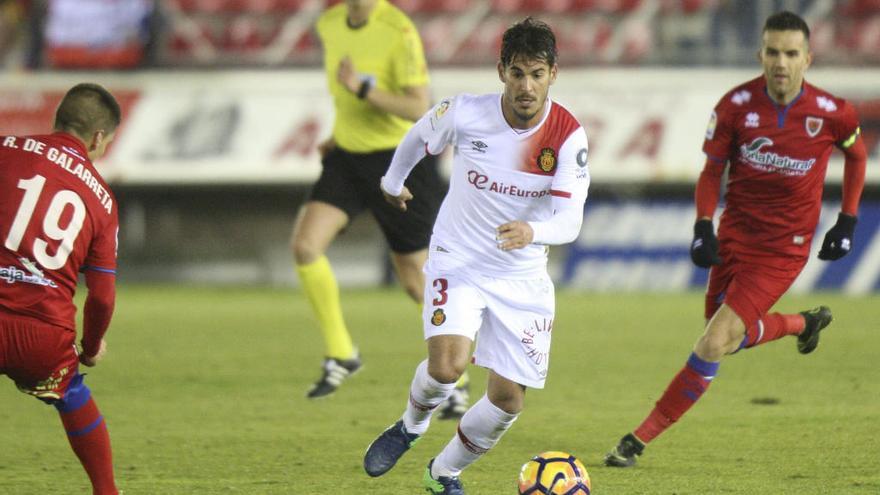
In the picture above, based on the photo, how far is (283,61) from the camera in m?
17.2

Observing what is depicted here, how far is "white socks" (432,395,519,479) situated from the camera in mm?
5363

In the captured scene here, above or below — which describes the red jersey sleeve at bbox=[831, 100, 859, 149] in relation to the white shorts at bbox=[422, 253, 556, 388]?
above

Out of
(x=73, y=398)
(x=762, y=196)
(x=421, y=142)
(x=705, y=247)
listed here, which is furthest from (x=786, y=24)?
(x=73, y=398)

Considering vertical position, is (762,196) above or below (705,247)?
above

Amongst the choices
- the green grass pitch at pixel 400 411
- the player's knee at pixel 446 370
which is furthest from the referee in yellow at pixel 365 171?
the player's knee at pixel 446 370

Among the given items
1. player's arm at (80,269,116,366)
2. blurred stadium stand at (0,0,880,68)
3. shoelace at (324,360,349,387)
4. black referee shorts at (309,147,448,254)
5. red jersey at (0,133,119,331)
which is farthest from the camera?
blurred stadium stand at (0,0,880,68)

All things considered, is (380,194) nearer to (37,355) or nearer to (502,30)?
(37,355)

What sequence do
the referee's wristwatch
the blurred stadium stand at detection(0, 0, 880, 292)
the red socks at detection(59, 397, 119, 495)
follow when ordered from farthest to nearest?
1. the blurred stadium stand at detection(0, 0, 880, 292)
2. the referee's wristwatch
3. the red socks at detection(59, 397, 119, 495)

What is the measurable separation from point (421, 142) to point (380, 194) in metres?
2.57

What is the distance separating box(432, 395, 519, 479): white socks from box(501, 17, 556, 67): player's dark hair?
4.35 ft

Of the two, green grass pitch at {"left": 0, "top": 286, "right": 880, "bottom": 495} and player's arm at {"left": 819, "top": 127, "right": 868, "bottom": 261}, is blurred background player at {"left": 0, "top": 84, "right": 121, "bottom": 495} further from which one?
player's arm at {"left": 819, "top": 127, "right": 868, "bottom": 261}

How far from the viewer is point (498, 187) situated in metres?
5.45

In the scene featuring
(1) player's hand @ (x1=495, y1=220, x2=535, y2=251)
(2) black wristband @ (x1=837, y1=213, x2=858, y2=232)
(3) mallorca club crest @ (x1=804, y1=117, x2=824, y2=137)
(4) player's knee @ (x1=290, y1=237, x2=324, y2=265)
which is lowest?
(4) player's knee @ (x1=290, y1=237, x2=324, y2=265)

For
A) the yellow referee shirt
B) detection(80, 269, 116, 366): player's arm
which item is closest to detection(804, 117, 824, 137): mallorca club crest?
the yellow referee shirt
